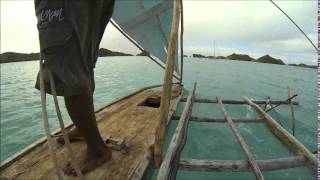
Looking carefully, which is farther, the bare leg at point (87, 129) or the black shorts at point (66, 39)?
the bare leg at point (87, 129)

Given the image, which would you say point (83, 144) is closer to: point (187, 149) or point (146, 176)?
point (146, 176)

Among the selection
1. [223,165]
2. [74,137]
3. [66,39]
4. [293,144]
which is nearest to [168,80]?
[66,39]

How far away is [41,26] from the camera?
6.15 feet

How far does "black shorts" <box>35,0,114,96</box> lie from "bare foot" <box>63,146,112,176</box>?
81cm

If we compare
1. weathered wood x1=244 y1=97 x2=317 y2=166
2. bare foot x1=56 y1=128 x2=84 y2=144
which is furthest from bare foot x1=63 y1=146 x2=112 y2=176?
weathered wood x1=244 y1=97 x2=317 y2=166

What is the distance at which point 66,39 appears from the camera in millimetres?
1853

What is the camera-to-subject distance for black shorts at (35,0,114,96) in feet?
6.00

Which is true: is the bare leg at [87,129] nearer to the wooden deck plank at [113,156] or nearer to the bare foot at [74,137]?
the wooden deck plank at [113,156]

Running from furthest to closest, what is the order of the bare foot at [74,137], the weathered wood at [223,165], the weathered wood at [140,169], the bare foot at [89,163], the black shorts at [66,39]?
the bare foot at [74,137] → the weathered wood at [223,165] → the bare foot at [89,163] → the weathered wood at [140,169] → the black shorts at [66,39]

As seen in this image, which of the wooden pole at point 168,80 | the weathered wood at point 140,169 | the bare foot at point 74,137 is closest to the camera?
the wooden pole at point 168,80

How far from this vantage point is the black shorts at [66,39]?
1.83m

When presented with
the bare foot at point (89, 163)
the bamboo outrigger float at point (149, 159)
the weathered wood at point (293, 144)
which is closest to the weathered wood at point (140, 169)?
the bamboo outrigger float at point (149, 159)

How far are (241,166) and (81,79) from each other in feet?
5.94

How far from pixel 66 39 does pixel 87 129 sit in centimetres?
84
